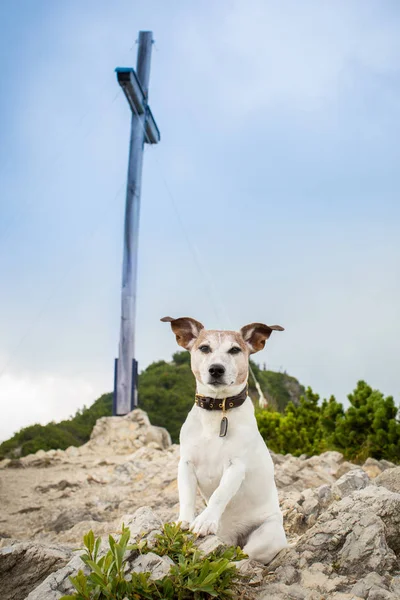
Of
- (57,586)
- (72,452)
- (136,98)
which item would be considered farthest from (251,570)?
(136,98)

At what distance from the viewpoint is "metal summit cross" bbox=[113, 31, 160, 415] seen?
1378cm

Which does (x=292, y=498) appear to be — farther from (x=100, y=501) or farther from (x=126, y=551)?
(x=100, y=501)

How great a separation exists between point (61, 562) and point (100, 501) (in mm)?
5598

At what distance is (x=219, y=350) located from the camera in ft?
10.2

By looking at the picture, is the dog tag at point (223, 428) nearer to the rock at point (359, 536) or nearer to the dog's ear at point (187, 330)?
the dog's ear at point (187, 330)

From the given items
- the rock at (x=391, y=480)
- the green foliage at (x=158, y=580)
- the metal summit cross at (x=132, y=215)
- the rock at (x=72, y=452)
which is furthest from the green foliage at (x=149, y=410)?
the green foliage at (x=158, y=580)

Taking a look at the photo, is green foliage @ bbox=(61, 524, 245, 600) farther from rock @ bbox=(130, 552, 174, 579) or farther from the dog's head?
the dog's head

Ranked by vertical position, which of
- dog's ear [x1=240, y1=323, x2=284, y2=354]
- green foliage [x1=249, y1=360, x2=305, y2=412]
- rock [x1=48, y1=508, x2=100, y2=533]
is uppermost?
green foliage [x1=249, y1=360, x2=305, y2=412]

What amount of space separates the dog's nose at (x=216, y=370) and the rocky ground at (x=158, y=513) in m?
0.89

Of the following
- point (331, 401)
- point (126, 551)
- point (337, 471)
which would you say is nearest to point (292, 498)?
point (126, 551)

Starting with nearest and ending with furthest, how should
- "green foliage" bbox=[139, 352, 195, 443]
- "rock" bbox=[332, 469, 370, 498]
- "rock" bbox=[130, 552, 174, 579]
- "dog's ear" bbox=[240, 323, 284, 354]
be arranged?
1. "rock" bbox=[130, 552, 174, 579]
2. "dog's ear" bbox=[240, 323, 284, 354]
3. "rock" bbox=[332, 469, 370, 498]
4. "green foliage" bbox=[139, 352, 195, 443]

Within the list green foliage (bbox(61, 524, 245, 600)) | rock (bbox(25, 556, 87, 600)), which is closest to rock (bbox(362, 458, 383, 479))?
green foliage (bbox(61, 524, 245, 600))

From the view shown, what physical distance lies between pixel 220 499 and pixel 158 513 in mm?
3453

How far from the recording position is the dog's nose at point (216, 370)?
9.87 feet
